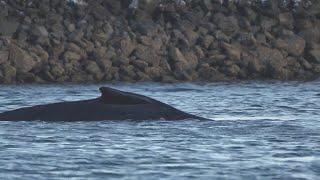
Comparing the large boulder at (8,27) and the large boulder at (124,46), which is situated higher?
the large boulder at (8,27)

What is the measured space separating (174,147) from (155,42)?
31042 millimetres

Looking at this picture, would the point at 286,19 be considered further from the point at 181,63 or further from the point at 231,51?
the point at 181,63

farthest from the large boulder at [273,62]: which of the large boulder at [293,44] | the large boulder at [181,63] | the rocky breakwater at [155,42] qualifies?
the large boulder at [181,63]

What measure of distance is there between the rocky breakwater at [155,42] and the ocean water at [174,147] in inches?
703

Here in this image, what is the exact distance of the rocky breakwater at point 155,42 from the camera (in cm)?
4772

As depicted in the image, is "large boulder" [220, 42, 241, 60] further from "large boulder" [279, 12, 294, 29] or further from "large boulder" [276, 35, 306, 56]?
"large boulder" [279, 12, 294, 29]

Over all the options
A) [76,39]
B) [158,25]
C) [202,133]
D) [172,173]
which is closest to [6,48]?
[76,39]

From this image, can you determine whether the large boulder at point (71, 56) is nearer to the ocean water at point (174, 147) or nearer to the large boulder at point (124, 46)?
the large boulder at point (124, 46)

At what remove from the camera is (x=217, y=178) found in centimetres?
1628

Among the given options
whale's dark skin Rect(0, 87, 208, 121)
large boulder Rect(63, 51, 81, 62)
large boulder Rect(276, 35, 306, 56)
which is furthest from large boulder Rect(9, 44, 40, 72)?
whale's dark skin Rect(0, 87, 208, 121)

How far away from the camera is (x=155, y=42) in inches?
1994

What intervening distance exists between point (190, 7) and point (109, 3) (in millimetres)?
3856

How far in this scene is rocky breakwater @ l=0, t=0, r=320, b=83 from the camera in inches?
1879

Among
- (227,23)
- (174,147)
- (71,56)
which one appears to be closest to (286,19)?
(227,23)
